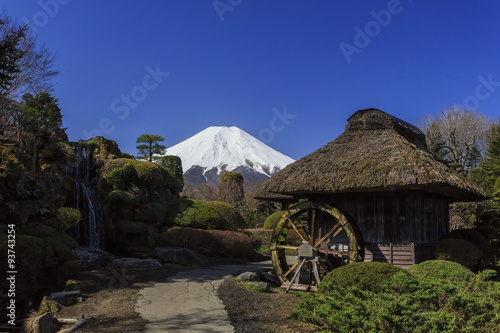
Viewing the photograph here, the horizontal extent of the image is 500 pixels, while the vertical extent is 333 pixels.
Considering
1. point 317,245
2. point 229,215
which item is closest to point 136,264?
point 317,245

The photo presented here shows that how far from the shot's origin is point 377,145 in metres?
12.3

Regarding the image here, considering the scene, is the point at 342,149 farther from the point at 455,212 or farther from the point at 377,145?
the point at 455,212

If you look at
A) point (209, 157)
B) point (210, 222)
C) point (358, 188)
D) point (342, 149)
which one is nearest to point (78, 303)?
point (358, 188)

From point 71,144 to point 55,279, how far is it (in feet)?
34.0

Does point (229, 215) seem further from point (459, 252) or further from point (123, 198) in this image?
point (459, 252)

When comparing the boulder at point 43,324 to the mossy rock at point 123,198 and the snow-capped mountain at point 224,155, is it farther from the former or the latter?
the snow-capped mountain at point 224,155

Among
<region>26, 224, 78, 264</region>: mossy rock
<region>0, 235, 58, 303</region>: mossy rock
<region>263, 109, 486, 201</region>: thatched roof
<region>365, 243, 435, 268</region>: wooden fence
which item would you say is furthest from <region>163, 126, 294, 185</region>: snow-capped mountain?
<region>0, 235, 58, 303</region>: mossy rock

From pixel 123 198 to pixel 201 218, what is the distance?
12.8ft

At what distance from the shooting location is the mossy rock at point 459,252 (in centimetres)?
1092

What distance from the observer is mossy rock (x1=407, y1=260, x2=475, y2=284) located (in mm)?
7938

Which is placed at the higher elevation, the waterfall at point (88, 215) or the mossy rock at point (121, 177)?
the mossy rock at point (121, 177)

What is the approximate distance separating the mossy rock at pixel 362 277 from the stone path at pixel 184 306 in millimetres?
2274

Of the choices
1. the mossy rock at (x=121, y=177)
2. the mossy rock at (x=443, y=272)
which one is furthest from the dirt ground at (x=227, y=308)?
the mossy rock at (x=121, y=177)

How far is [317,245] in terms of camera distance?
11.8 m
